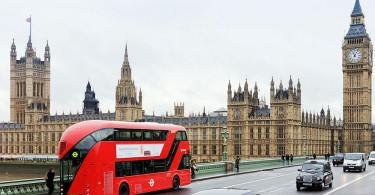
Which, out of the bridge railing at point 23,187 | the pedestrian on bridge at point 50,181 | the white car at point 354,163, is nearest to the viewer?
the bridge railing at point 23,187

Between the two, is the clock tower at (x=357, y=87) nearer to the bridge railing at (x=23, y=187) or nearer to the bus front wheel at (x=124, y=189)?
the bus front wheel at (x=124, y=189)

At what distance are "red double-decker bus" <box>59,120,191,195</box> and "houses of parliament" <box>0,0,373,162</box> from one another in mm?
40650

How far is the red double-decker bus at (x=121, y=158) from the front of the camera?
2306cm

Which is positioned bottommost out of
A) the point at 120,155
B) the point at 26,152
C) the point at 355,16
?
the point at 26,152

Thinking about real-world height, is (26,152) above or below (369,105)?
below

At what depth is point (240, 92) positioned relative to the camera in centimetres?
10138

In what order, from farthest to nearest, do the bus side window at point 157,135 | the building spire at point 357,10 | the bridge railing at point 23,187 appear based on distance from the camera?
the building spire at point 357,10 → the bus side window at point 157,135 → the bridge railing at point 23,187

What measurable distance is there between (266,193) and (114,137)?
374 inches

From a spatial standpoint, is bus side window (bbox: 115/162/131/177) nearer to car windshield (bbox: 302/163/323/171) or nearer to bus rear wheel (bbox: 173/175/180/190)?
bus rear wheel (bbox: 173/175/180/190)

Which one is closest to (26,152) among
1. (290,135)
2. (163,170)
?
(290,135)

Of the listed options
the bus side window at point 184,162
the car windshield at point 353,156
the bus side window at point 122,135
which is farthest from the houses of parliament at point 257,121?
the bus side window at point 122,135

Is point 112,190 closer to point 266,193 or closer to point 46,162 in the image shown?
point 266,193

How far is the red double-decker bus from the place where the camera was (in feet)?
75.7

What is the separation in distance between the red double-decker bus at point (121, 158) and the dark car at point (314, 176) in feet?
22.4
